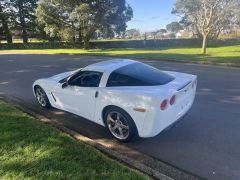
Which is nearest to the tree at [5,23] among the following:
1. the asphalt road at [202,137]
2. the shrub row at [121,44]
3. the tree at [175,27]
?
the shrub row at [121,44]

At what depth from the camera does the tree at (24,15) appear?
44.3 meters

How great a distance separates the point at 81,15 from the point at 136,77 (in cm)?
2794

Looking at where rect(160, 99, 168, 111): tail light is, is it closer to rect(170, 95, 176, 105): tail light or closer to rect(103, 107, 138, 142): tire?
rect(170, 95, 176, 105): tail light

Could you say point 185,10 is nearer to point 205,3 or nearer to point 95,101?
point 205,3

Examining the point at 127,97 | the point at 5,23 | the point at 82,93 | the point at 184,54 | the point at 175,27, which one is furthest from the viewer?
the point at 175,27

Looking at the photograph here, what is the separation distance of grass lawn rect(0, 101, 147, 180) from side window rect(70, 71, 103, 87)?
1.03 meters

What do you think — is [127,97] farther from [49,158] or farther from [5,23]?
[5,23]

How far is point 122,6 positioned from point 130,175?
114 ft

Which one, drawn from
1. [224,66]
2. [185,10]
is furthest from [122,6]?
[224,66]

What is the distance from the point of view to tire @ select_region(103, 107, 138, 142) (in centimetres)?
432

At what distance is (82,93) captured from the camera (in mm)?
4988

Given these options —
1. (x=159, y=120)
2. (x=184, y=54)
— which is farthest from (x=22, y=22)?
(x=159, y=120)

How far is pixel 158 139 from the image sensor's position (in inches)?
182

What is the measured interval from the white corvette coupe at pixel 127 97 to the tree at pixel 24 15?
43.2 metres
